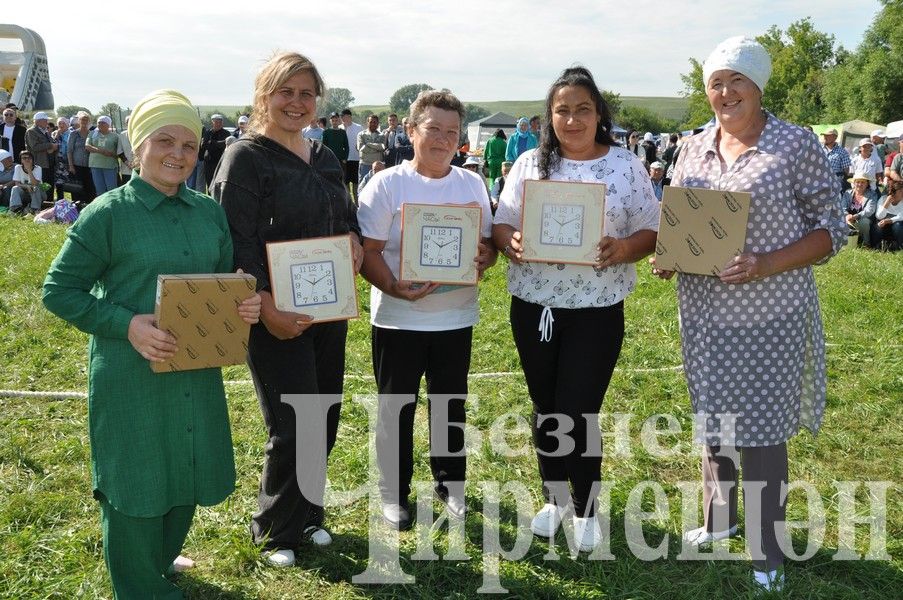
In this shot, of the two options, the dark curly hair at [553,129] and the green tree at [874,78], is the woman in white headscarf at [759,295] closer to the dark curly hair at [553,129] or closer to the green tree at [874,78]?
the dark curly hair at [553,129]

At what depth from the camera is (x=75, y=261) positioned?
2.49 m

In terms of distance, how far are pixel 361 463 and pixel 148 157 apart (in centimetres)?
222

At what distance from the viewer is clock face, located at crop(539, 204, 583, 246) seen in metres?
3.26

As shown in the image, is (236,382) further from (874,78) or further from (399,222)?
(874,78)

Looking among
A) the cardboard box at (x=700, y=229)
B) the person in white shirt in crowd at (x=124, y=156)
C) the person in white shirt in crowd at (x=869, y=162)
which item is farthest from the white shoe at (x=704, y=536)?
the person in white shirt in crowd at (x=869, y=162)

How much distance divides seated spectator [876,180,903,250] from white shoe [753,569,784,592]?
10.4 m

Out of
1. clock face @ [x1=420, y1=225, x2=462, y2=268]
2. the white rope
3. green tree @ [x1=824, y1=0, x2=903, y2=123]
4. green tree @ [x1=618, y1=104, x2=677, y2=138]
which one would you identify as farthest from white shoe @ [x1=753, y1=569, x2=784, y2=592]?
green tree @ [x1=618, y1=104, x2=677, y2=138]

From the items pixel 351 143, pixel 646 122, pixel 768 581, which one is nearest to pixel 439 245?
pixel 768 581

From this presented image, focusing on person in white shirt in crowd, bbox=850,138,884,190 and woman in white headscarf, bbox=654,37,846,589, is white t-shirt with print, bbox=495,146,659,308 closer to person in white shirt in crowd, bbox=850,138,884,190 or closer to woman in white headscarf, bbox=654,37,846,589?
woman in white headscarf, bbox=654,37,846,589

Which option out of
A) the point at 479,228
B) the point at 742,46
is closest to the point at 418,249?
the point at 479,228

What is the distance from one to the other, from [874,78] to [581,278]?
1970 inches

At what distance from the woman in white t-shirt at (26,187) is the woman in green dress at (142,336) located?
41.9 ft

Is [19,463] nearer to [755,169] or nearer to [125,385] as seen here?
[125,385]

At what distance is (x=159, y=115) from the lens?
2.60 m
